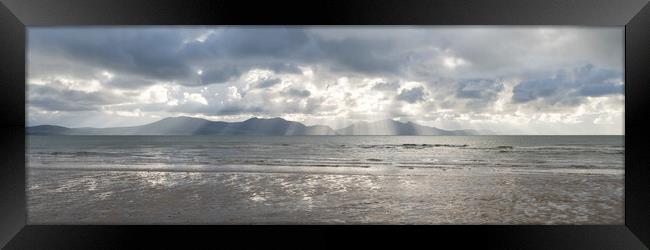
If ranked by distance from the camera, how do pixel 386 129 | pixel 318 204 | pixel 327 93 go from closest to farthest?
pixel 318 204 < pixel 327 93 < pixel 386 129

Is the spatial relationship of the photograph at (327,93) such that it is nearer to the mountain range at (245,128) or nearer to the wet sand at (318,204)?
the mountain range at (245,128)

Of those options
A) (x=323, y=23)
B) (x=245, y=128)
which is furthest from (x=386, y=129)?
(x=323, y=23)

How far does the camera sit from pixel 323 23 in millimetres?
1858

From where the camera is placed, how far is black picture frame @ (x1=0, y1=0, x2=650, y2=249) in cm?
176

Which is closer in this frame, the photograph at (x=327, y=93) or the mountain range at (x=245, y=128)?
the photograph at (x=327, y=93)

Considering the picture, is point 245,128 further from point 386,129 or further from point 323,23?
point 323,23

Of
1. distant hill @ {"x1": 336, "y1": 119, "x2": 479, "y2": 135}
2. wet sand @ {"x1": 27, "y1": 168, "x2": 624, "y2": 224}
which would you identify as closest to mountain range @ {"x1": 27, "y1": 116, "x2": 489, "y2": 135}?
distant hill @ {"x1": 336, "y1": 119, "x2": 479, "y2": 135}

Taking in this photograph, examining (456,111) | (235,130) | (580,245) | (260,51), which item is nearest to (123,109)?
(235,130)

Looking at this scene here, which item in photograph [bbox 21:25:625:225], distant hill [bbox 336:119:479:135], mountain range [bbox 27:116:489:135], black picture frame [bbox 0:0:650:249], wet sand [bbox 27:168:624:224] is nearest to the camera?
black picture frame [bbox 0:0:650:249]

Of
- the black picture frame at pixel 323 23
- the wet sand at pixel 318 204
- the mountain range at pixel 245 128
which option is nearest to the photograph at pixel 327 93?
the mountain range at pixel 245 128

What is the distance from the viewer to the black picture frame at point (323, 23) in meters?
1.76

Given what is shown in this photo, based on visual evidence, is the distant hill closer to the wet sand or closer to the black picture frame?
the wet sand

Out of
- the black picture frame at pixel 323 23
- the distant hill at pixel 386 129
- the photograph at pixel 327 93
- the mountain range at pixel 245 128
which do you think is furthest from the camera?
the mountain range at pixel 245 128

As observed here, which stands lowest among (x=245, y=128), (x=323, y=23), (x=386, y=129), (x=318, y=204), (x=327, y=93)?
(x=318, y=204)
